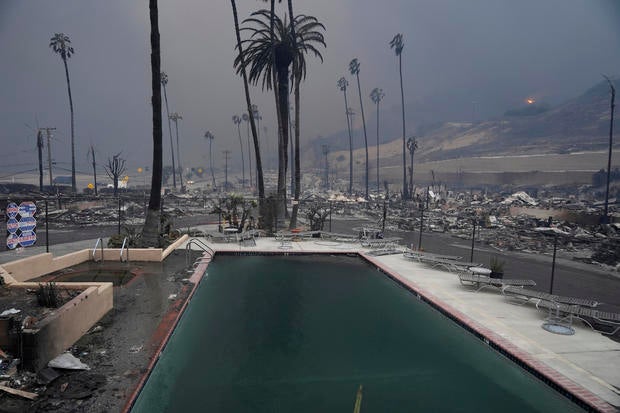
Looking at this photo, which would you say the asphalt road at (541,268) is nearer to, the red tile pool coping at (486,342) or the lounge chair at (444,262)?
the lounge chair at (444,262)

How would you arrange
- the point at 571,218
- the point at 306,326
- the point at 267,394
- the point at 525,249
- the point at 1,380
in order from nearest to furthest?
the point at 1,380
the point at 267,394
the point at 306,326
the point at 525,249
the point at 571,218

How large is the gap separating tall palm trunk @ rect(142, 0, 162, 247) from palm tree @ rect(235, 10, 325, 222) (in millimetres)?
8673

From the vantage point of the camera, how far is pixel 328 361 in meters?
6.71

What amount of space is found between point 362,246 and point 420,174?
5381 inches

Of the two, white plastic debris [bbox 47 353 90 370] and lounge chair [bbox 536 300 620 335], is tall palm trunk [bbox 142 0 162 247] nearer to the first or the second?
white plastic debris [bbox 47 353 90 370]

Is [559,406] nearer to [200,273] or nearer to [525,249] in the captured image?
[200,273]

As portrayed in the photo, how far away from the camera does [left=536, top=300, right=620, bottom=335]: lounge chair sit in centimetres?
715

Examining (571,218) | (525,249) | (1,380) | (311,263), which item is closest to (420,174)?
(571,218)

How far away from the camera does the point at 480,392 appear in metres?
5.87

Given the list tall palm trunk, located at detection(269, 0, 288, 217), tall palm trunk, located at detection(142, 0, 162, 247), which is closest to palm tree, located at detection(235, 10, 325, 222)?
tall palm trunk, located at detection(269, 0, 288, 217)

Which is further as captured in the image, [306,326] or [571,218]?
[571,218]

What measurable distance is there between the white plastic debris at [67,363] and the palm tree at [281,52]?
55.4 feet

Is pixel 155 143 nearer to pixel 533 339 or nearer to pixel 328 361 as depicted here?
pixel 328 361

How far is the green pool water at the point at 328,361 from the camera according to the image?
546 cm
